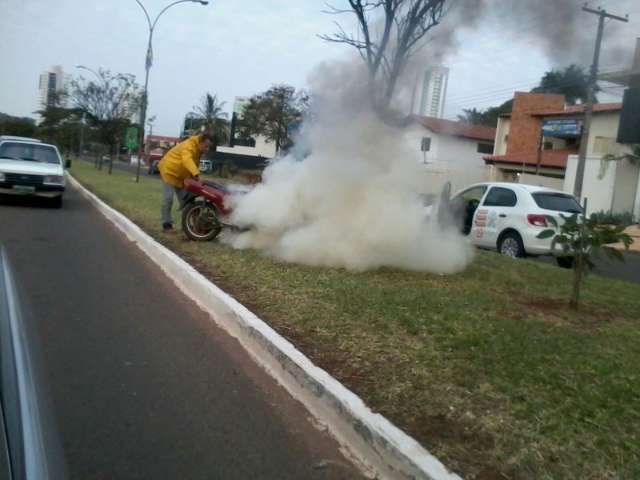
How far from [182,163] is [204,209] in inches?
33.9

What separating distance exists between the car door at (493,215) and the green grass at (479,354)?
299cm

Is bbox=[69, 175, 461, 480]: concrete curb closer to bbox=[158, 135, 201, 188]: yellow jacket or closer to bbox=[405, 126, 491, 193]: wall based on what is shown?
bbox=[405, 126, 491, 193]: wall

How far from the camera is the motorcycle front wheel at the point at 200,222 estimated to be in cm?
992

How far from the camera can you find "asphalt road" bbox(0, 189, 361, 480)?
335 centimetres

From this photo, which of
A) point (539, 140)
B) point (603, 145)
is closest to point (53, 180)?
point (603, 145)

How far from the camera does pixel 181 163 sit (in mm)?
10227

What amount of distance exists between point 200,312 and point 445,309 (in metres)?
2.38

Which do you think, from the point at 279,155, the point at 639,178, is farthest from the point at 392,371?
the point at 639,178

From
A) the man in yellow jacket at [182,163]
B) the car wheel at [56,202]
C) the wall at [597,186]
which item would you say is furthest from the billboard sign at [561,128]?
the man in yellow jacket at [182,163]

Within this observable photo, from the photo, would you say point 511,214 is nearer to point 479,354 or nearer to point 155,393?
point 479,354

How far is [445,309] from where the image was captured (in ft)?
20.1

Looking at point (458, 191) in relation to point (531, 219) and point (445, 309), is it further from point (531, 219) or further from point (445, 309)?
point (445, 309)

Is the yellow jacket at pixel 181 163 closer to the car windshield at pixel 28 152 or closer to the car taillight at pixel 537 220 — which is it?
the car taillight at pixel 537 220

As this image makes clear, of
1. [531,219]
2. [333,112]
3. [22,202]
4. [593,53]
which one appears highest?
[593,53]
